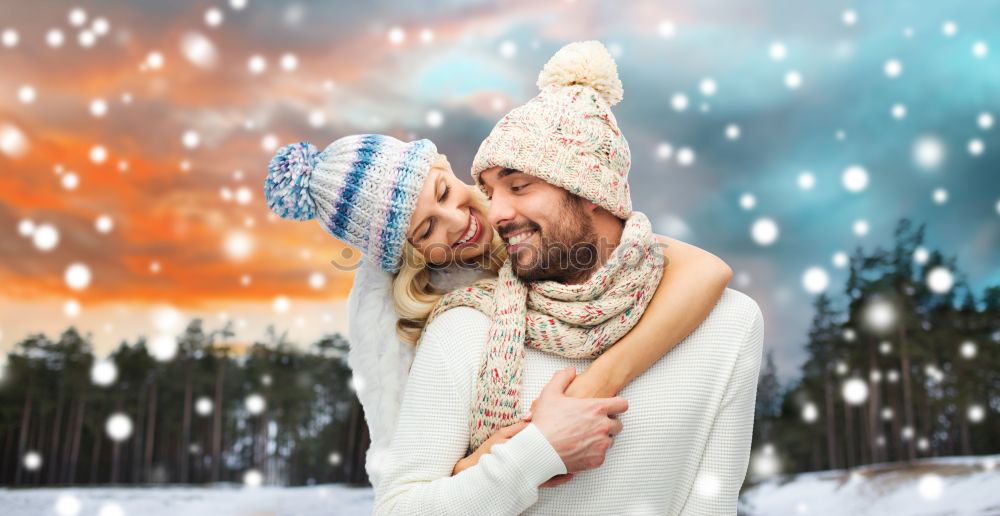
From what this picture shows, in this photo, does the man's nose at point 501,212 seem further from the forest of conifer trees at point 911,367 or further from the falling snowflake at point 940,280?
the falling snowflake at point 940,280

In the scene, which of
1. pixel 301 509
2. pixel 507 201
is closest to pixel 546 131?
pixel 507 201

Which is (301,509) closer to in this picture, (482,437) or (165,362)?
(165,362)

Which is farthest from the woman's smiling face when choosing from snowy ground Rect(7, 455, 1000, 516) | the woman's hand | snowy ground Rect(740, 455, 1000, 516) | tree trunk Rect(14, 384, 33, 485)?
tree trunk Rect(14, 384, 33, 485)

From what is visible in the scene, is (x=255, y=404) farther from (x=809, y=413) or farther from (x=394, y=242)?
(x=394, y=242)

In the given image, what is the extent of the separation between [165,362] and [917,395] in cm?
1354

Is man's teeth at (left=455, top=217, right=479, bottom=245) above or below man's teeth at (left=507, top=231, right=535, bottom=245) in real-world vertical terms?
above

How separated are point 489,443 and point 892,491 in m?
9.81

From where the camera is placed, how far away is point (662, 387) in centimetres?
181

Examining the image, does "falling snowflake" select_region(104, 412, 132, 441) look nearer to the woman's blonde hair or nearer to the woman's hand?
the woman's blonde hair

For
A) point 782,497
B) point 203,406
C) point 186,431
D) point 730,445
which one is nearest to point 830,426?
point 782,497

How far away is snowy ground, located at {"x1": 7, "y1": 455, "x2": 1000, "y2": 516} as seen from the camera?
8.54 meters

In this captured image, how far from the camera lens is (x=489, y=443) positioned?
1619 millimetres

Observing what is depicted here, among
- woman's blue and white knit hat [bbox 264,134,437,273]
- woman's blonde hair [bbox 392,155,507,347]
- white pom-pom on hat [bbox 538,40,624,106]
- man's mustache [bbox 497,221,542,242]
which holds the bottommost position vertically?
woman's blonde hair [bbox 392,155,507,347]

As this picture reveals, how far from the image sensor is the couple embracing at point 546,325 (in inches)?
63.7
